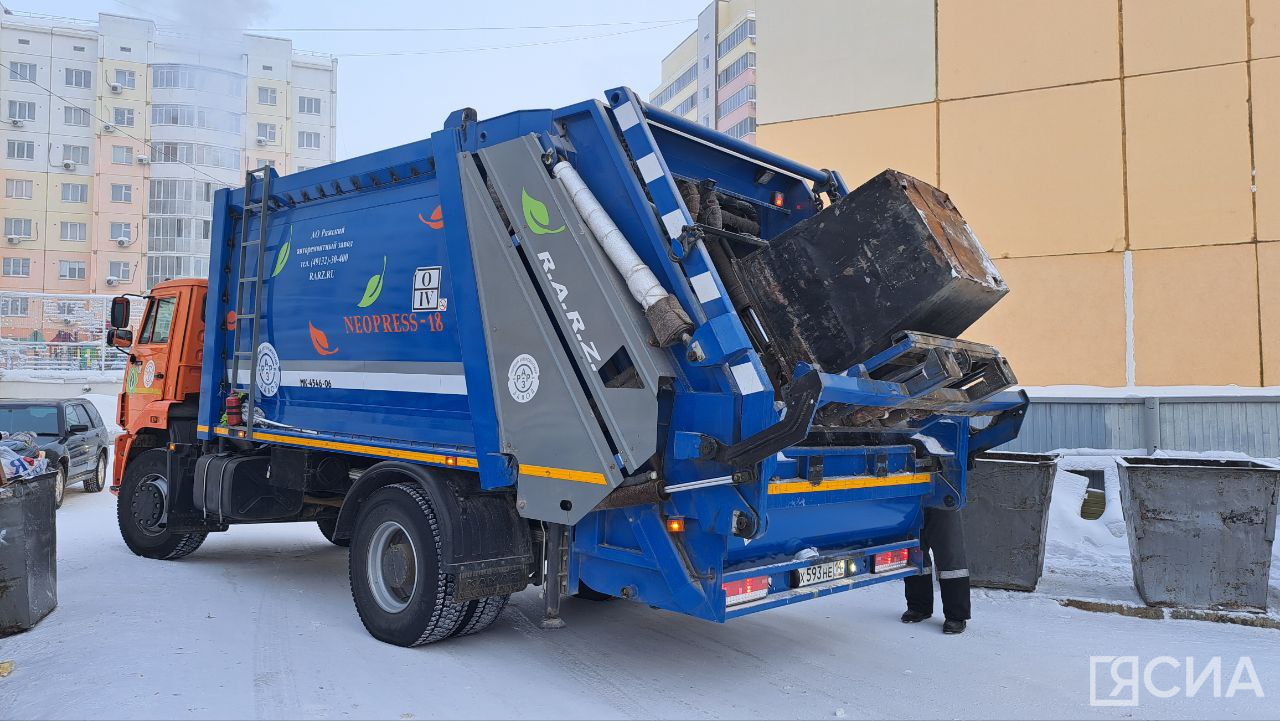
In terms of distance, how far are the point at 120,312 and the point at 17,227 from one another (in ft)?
182

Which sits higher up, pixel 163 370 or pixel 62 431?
pixel 163 370

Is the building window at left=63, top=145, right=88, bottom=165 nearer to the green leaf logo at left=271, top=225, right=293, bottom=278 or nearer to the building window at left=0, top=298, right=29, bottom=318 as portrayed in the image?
the building window at left=0, top=298, right=29, bottom=318

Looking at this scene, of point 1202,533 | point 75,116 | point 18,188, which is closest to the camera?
point 1202,533

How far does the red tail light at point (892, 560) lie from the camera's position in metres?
5.12

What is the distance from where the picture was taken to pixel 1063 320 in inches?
442

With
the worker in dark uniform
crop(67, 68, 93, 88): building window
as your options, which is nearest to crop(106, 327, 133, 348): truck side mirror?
the worker in dark uniform

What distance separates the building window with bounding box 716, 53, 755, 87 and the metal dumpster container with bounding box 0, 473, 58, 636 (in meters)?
53.0

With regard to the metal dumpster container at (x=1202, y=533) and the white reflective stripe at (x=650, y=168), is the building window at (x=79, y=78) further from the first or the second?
the metal dumpster container at (x=1202, y=533)

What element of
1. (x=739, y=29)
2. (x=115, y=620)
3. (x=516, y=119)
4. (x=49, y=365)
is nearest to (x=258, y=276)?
(x=115, y=620)

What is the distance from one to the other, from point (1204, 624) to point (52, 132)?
62.7 meters

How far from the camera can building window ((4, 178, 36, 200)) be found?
5278 cm

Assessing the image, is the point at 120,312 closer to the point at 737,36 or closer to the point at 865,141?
the point at 865,141

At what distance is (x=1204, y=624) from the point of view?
20.0ft

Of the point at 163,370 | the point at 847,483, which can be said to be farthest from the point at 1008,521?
the point at 163,370
